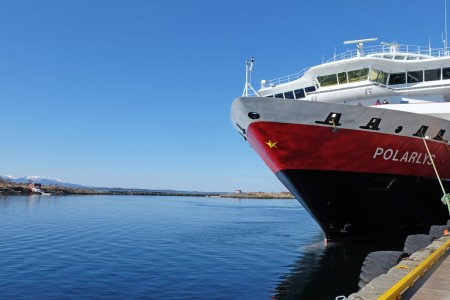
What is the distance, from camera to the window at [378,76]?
22.1 m

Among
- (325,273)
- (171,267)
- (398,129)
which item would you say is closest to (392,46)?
(398,129)

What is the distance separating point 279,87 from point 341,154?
36.1 ft

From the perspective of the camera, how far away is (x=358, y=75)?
22.4 meters

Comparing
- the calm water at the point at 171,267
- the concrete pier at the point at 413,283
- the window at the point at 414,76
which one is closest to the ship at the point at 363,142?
the window at the point at 414,76

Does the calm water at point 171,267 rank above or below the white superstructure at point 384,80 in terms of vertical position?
below

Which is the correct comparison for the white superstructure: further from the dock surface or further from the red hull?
the dock surface

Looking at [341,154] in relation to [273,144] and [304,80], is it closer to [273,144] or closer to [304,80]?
[273,144]

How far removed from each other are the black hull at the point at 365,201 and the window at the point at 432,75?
6.38 meters

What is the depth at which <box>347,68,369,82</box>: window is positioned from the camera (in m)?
22.2

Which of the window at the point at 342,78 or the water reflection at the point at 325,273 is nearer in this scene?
the water reflection at the point at 325,273

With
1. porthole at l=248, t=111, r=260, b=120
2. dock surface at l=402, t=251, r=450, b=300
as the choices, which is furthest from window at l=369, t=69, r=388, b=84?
dock surface at l=402, t=251, r=450, b=300

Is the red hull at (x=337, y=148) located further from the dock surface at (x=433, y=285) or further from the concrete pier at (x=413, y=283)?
the dock surface at (x=433, y=285)

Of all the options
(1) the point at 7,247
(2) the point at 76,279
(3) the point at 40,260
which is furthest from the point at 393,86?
(1) the point at 7,247

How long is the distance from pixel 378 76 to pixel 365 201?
792cm
